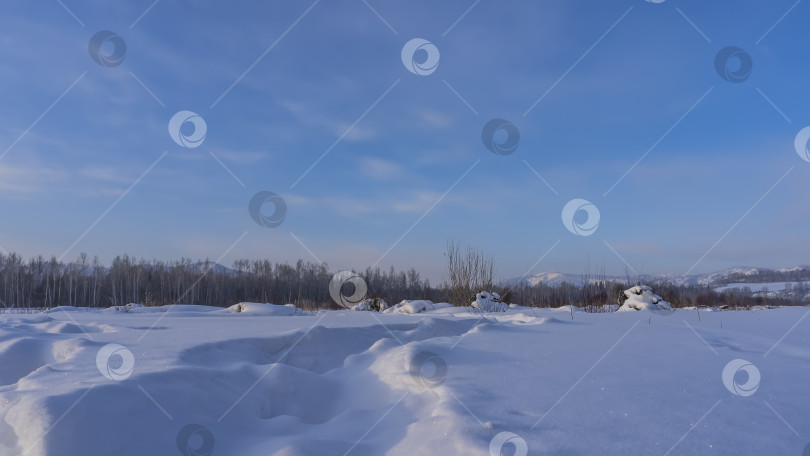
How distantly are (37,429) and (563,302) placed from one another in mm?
14474

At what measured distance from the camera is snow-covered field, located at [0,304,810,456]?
1.46 metres

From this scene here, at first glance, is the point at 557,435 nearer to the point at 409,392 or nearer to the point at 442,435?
the point at 442,435
